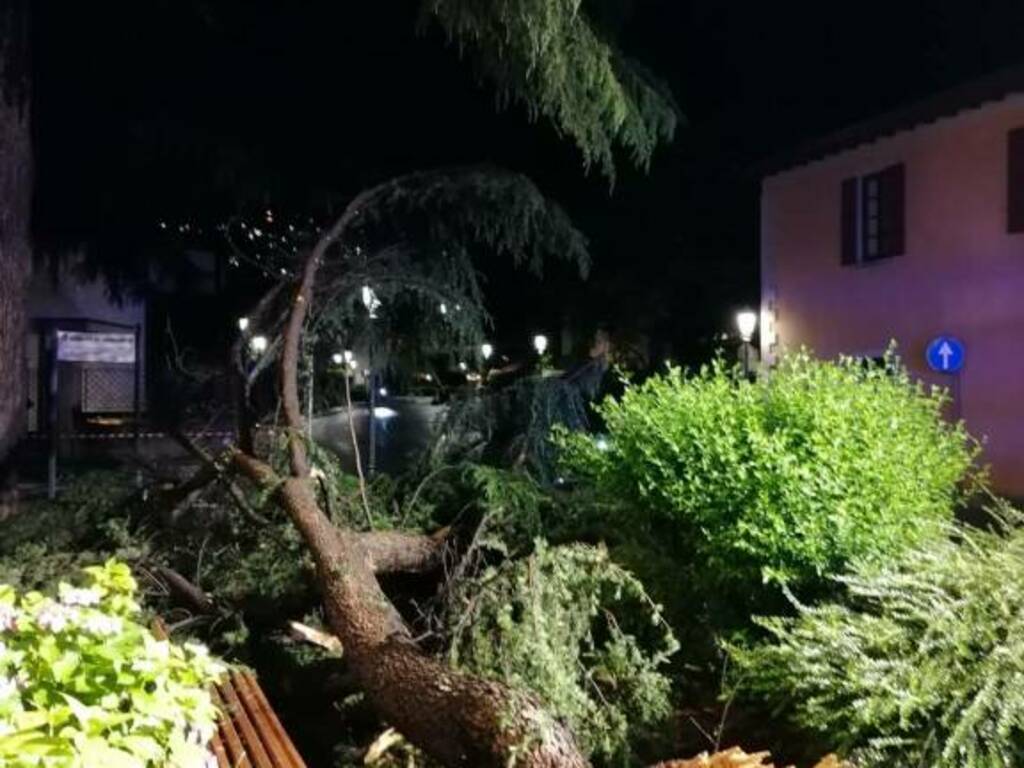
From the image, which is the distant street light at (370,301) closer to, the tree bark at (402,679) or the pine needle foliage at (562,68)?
the tree bark at (402,679)

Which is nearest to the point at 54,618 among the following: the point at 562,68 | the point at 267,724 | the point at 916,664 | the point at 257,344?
the point at 267,724

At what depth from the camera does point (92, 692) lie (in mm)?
2297

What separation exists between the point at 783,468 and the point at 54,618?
3.44m

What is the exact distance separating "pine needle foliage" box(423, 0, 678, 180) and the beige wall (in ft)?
23.9

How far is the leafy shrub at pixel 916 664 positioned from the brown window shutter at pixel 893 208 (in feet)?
36.5

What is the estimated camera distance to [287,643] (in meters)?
5.92

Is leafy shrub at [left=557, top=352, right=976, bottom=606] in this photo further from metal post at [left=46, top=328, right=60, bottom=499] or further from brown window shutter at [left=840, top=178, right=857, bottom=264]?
brown window shutter at [left=840, top=178, right=857, bottom=264]

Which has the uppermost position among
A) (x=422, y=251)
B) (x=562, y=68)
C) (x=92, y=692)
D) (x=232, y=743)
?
(x=562, y=68)

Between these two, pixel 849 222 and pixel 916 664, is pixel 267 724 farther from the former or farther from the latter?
pixel 849 222

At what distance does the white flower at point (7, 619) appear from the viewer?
Result: 251 centimetres

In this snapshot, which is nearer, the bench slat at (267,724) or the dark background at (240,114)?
the bench slat at (267,724)

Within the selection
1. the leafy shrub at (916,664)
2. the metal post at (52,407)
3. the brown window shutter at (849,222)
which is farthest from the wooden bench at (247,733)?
the brown window shutter at (849,222)

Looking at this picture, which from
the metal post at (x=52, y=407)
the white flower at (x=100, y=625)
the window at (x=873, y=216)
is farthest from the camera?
the window at (x=873, y=216)

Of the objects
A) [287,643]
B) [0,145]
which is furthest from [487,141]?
[287,643]
